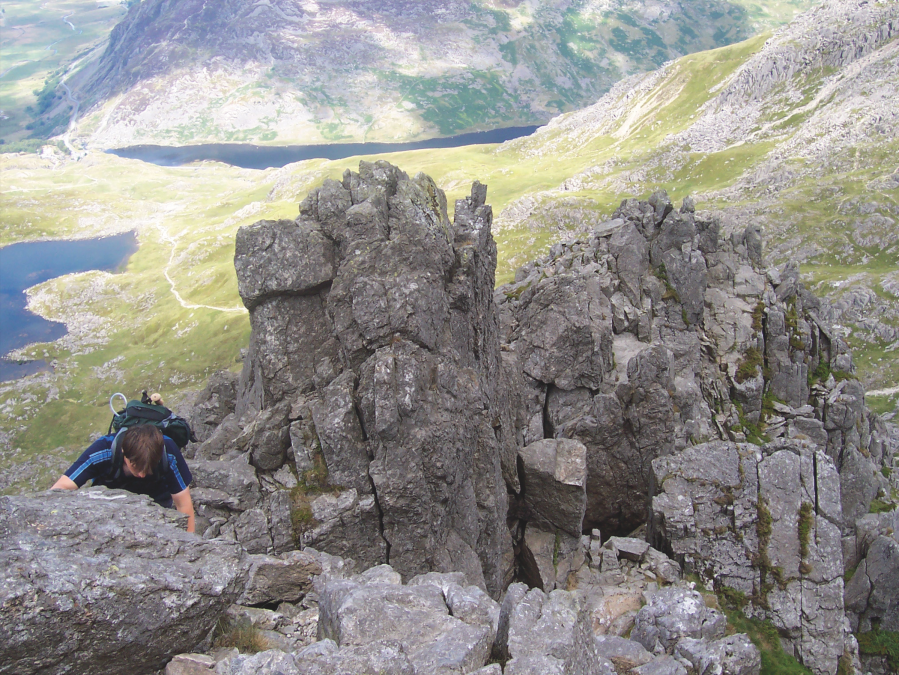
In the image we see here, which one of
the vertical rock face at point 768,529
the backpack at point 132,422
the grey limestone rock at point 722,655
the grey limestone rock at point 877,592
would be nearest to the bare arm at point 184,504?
the backpack at point 132,422

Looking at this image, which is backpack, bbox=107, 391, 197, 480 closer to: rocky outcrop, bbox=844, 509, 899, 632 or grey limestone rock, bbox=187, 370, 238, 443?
grey limestone rock, bbox=187, 370, 238, 443

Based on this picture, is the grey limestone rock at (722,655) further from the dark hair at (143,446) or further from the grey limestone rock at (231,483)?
the dark hair at (143,446)

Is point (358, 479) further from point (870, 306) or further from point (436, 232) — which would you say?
point (870, 306)

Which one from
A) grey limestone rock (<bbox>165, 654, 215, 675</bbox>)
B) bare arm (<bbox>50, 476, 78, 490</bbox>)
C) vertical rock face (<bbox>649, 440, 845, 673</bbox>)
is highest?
bare arm (<bbox>50, 476, 78, 490</bbox>)

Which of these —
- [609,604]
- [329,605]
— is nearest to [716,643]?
A: [609,604]

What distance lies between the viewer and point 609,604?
2619 cm

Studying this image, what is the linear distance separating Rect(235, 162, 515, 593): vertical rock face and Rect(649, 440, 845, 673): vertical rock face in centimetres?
971

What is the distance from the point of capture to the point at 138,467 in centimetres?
1440

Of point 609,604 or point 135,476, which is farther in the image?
point 609,604

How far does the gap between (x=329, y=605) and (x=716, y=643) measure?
15.4 meters

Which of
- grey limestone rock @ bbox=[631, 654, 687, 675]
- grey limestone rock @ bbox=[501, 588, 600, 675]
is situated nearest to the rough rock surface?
grey limestone rock @ bbox=[631, 654, 687, 675]

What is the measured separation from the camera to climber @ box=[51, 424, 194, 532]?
14047mm

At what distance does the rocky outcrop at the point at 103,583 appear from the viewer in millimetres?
11016

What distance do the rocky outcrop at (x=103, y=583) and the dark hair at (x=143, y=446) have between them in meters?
1.15
